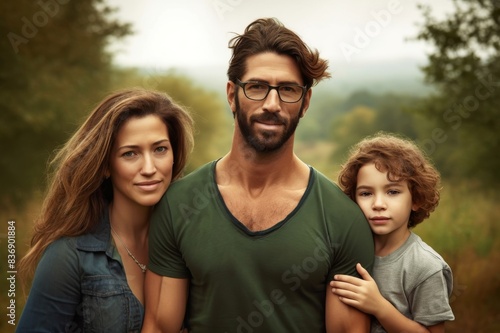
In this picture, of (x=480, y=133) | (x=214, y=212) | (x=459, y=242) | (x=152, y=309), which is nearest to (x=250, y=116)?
(x=214, y=212)

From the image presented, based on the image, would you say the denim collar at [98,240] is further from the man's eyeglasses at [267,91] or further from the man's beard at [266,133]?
the man's eyeglasses at [267,91]

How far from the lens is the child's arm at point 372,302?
3.46 meters

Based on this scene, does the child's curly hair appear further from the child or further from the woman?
the woman

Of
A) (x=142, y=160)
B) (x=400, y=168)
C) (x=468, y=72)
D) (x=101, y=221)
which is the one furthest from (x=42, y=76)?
(x=400, y=168)

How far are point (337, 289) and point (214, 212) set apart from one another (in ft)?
2.71

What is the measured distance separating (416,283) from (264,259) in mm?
856

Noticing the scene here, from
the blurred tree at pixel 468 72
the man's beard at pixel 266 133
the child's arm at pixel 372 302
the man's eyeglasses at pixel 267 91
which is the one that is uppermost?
the blurred tree at pixel 468 72

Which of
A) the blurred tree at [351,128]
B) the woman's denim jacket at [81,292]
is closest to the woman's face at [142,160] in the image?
the woman's denim jacket at [81,292]

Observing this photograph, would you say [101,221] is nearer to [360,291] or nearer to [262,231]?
[262,231]

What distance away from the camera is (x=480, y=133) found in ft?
35.8

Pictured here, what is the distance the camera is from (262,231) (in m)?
3.62

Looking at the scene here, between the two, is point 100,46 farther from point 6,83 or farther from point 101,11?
point 6,83

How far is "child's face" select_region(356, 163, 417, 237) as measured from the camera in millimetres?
3645

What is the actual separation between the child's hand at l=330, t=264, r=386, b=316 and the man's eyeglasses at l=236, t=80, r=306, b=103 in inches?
40.2
